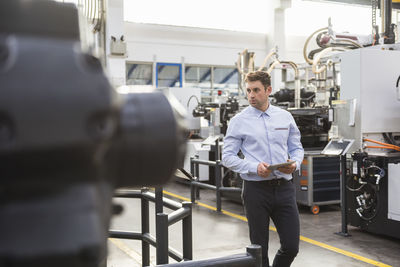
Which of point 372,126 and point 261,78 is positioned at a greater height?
point 261,78

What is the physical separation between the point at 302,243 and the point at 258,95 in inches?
81.7

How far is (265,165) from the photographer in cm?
281

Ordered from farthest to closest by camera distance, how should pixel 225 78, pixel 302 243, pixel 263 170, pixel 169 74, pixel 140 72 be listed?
pixel 225 78
pixel 169 74
pixel 140 72
pixel 302 243
pixel 263 170

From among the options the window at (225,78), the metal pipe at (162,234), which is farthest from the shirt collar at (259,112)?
the window at (225,78)

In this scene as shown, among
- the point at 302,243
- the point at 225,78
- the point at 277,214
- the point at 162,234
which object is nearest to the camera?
the point at 162,234

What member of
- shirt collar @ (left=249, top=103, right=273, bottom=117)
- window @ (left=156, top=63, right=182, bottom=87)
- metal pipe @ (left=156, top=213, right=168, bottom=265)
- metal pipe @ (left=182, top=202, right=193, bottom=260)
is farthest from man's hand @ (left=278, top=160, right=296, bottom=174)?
window @ (left=156, top=63, right=182, bottom=87)

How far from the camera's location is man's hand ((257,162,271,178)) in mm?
2795

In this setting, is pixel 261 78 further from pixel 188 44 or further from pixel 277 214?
pixel 188 44

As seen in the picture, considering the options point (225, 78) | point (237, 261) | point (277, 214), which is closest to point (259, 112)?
point (277, 214)

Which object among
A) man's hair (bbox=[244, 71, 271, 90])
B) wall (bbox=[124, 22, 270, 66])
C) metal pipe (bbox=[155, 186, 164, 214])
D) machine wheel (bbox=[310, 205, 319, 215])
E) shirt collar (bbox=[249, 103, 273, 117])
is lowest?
machine wheel (bbox=[310, 205, 319, 215])

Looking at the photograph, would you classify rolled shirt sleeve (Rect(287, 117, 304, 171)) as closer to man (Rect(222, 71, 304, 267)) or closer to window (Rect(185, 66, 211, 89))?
man (Rect(222, 71, 304, 267))

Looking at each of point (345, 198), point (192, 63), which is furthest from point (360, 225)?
point (192, 63)

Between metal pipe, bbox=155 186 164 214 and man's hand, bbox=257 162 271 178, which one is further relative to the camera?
man's hand, bbox=257 162 271 178

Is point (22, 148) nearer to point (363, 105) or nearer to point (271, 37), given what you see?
point (363, 105)
